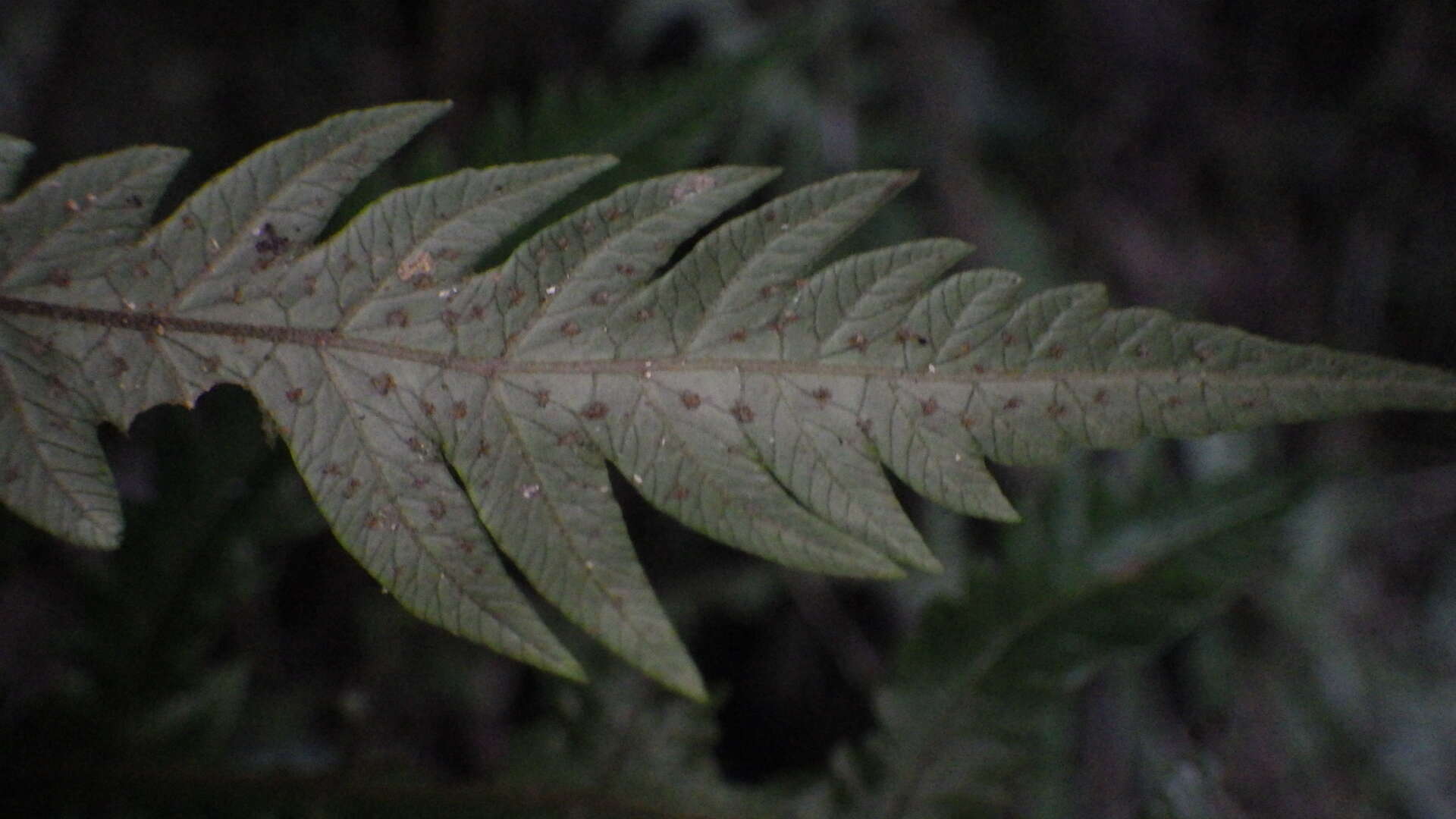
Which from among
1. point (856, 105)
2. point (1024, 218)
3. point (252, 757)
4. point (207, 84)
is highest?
point (207, 84)

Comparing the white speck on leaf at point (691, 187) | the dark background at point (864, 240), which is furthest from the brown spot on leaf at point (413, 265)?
the dark background at point (864, 240)

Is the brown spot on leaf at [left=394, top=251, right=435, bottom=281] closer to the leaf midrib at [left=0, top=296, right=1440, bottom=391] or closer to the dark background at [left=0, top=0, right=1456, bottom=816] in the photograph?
the leaf midrib at [left=0, top=296, right=1440, bottom=391]

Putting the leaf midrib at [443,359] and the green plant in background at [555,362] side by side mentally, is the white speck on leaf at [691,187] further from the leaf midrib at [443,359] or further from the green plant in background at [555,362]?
the leaf midrib at [443,359]

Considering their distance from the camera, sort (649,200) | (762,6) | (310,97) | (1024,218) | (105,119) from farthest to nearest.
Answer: (762,6), (1024,218), (310,97), (105,119), (649,200)

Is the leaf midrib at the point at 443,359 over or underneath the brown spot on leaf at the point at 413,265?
underneath

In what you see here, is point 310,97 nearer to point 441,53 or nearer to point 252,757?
point 441,53

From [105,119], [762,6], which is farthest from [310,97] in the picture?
[762,6]

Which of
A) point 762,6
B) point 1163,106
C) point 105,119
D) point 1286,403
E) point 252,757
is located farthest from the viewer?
point 1163,106
